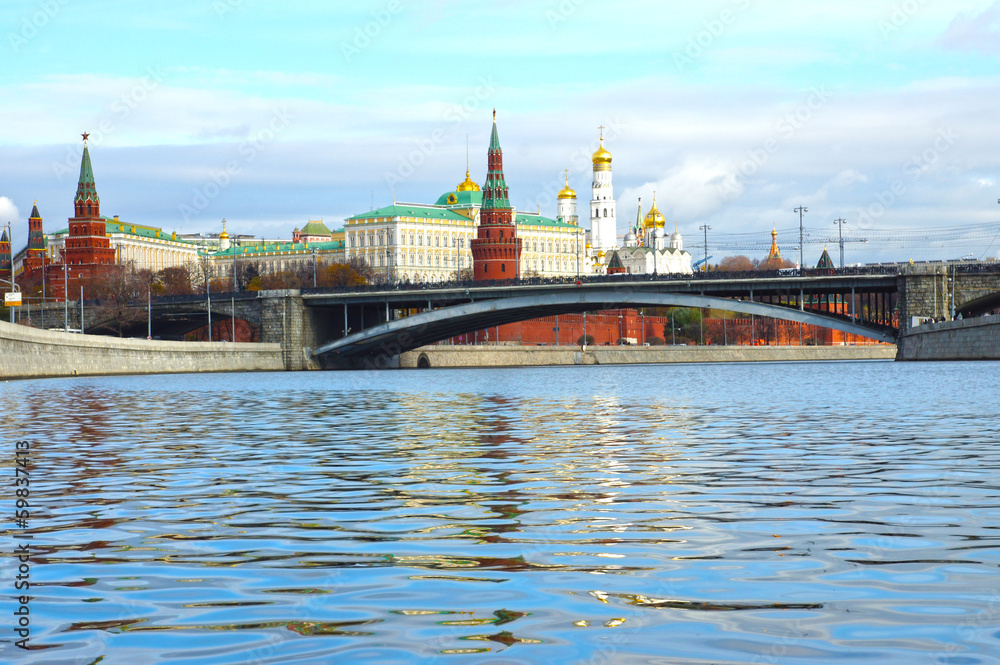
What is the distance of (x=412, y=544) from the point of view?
809cm

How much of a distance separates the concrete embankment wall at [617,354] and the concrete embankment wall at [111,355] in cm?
1447

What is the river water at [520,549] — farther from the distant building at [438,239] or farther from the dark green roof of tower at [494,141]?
the distant building at [438,239]

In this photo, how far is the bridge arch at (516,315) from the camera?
200 ft

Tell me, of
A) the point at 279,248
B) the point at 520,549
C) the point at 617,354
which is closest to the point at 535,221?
the point at 279,248

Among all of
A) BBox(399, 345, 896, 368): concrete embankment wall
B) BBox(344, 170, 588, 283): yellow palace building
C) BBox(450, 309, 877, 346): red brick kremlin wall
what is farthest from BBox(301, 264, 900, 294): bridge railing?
BBox(344, 170, 588, 283): yellow palace building

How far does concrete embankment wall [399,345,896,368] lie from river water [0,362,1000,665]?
70.5 m

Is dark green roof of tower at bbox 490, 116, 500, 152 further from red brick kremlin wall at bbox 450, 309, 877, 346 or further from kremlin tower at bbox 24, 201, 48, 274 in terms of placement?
kremlin tower at bbox 24, 201, 48, 274

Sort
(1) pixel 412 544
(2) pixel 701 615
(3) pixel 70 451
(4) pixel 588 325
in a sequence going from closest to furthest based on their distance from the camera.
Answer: (2) pixel 701 615 < (1) pixel 412 544 < (3) pixel 70 451 < (4) pixel 588 325

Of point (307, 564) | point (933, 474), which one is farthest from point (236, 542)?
point (933, 474)

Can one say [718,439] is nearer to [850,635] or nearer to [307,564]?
[307,564]

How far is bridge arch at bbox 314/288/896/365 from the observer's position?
6091cm

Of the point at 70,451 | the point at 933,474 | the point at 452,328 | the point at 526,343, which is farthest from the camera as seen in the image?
the point at 526,343

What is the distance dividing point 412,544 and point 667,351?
90484mm

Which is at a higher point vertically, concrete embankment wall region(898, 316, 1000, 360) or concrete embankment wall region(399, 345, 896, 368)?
concrete embankment wall region(898, 316, 1000, 360)
